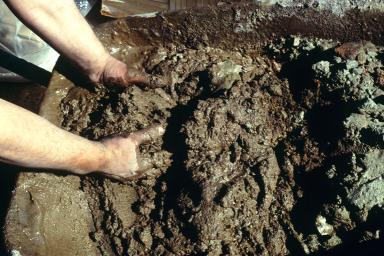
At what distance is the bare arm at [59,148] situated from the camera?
4.40 feet

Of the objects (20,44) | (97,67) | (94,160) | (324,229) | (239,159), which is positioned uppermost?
(324,229)

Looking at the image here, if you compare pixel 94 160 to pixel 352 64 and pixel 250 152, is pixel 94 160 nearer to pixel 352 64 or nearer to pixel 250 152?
pixel 250 152


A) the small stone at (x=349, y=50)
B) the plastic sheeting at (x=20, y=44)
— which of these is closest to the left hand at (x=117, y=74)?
the plastic sheeting at (x=20, y=44)

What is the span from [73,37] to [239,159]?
0.91m

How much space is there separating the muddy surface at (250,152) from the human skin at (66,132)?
8cm

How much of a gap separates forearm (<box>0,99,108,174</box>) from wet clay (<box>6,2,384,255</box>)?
159 mm

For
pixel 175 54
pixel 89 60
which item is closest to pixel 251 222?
pixel 175 54

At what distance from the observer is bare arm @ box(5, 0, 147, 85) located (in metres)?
1.73

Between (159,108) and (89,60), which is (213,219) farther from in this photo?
(89,60)

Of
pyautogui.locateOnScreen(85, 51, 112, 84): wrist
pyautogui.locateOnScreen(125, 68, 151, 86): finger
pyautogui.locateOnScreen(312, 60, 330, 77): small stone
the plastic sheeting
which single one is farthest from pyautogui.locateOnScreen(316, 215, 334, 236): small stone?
the plastic sheeting

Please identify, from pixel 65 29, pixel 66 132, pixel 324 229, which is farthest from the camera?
pixel 65 29

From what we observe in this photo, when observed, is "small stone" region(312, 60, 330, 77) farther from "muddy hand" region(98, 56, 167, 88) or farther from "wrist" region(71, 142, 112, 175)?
"wrist" region(71, 142, 112, 175)

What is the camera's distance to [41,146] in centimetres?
143

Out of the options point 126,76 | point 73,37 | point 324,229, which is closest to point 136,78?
point 126,76
